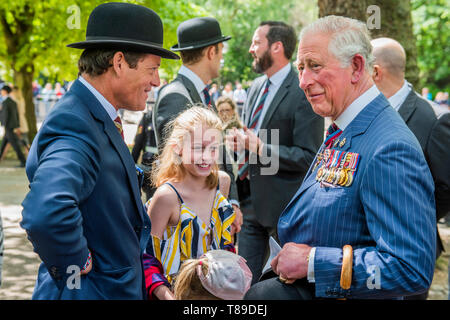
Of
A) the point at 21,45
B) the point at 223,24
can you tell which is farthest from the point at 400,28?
the point at 223,24

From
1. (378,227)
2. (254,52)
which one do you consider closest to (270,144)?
(254,52)

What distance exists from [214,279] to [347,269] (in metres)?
0.62

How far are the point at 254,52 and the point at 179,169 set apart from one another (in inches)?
82.0

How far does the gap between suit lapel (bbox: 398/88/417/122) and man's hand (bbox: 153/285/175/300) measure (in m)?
2.31

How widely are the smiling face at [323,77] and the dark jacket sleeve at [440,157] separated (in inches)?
71.9

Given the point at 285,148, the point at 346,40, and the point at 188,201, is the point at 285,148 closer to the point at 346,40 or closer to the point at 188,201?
the point at 188,201

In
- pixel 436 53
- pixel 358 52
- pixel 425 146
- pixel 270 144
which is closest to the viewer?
pixel 358 52

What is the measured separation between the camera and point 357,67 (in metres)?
2.19

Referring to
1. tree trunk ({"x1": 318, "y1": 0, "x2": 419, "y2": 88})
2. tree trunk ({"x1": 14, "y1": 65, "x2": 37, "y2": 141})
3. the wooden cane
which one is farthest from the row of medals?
tree trunk ({"x1": 14, "y1": 65, "x2": 37, "y2": 141})

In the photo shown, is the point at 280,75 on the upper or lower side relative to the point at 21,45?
lower

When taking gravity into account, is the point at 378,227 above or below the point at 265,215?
above

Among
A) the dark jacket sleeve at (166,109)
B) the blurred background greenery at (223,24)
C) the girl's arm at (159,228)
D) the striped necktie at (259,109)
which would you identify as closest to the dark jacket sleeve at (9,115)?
the blurred background greenery at (223,24)
